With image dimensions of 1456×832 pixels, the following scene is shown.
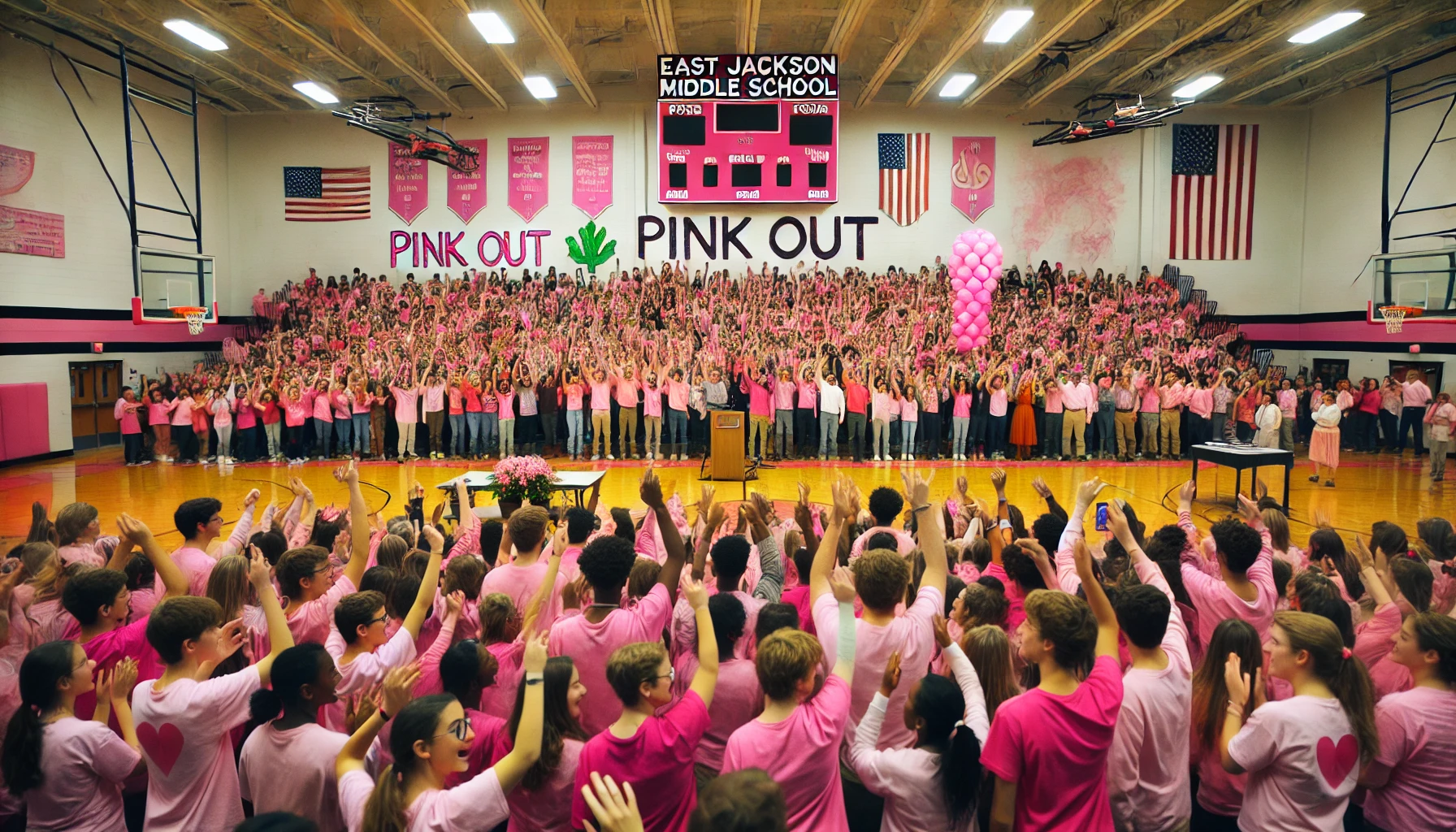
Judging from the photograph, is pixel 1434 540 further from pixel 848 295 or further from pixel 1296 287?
pixel 1296 287

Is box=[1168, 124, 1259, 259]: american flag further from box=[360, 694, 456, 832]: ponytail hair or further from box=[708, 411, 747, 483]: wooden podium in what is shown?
box=[360, 694, 456, 832]: ponytail hair

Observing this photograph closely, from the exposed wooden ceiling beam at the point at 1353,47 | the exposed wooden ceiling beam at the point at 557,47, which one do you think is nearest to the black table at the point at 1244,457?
the exposed wooden ceiling beam at the point at 1353,47

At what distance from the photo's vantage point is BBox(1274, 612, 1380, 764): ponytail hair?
104 inches

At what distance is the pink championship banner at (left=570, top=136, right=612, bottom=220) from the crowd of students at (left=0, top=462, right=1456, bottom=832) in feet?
62.9

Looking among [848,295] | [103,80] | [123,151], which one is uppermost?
[103,80]

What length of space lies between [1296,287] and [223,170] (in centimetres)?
2820

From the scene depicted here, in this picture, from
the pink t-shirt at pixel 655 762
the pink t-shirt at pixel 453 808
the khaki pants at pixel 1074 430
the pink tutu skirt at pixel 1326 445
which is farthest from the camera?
the khaki pants at pixel 1074 430

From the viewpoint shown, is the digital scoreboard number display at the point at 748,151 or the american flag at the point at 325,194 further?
the american flag at the point at 325,194

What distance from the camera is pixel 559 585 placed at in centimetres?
432

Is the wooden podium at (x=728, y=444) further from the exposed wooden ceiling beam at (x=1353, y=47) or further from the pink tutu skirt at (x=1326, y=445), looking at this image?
the exposed wooden ceiling beam at (x=1353, y=47)

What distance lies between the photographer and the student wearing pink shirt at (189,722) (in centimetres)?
278

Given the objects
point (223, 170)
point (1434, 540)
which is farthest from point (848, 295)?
point (223, 170)

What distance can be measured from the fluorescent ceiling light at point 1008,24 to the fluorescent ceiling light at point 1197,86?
5438 millimetres

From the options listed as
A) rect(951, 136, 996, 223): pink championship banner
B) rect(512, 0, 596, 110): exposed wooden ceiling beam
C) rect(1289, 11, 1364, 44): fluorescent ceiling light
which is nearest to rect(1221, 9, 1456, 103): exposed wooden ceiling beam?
rect(1289, 11, 1364, 44): fluorescent ceiling light
